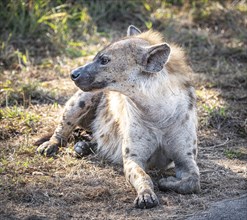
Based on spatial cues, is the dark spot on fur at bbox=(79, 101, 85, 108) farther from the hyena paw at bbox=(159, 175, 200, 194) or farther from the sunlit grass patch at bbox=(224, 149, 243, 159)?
the hyena paw at bbox=(159, 175, 200, 194)

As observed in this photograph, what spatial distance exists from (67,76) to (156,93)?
2151mm

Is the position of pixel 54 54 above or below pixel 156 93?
below

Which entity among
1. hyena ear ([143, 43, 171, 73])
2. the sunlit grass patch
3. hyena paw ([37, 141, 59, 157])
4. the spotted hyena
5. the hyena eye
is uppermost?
hyena ear ([143, 43, 171, 73])

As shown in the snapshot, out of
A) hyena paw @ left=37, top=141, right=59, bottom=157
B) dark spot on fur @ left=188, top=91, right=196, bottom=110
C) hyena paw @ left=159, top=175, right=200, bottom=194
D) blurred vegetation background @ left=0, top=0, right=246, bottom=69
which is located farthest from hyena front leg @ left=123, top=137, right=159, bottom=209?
blurred vegetation background @ left=0, top=0, right=246, bottom=69

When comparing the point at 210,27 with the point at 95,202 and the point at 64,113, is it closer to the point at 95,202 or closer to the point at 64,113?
the point at 64,113

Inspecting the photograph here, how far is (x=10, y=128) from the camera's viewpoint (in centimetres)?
500

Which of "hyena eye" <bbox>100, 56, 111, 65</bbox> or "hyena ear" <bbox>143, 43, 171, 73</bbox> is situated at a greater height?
"hyena ear" <bbox>143, 43, 171, 73</bbox>

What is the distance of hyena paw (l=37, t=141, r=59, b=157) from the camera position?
185 inches

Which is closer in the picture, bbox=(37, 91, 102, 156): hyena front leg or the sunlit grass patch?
the sunlit grass patch

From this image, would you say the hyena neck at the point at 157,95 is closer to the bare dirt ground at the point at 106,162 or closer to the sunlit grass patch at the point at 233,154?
the bare dirt ground at the point at 106,162

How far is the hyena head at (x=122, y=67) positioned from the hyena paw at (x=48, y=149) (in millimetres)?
728

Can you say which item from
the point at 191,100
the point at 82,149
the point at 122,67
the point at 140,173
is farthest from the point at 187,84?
the point at 82,149

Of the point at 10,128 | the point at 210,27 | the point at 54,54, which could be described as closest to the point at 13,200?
the point at 10,128

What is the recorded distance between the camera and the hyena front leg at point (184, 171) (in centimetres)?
393
